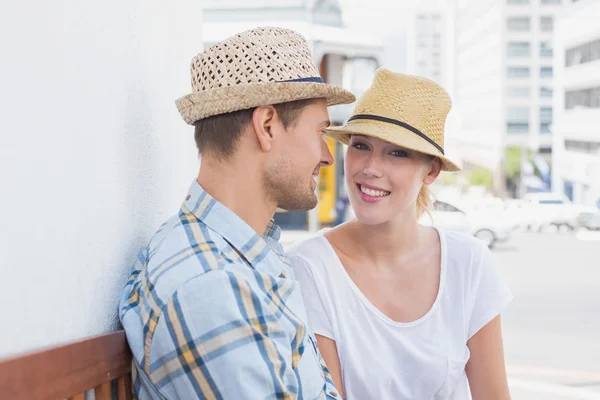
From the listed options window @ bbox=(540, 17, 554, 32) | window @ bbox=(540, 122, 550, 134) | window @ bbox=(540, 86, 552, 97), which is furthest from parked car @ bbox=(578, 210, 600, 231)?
window @ bbox=(540, 17, 554, 32)

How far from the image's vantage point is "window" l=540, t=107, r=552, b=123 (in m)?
61.6

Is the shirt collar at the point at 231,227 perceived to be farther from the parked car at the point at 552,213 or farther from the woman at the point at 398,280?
the parked car at the point at 552,213

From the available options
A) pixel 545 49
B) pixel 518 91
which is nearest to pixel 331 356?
pixel 518 91

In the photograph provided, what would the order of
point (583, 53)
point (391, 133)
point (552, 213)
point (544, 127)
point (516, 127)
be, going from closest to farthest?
point (391, 133)
point (552, 213)
point (583, 53)
point (544, 127)
point (516, 127)

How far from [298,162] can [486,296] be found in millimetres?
910

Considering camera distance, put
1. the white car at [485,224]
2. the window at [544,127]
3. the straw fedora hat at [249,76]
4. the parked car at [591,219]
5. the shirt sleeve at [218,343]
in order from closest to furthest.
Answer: the shirt sleeve at [218,343], the straw fedora hat at [249,76], the white car at [485,224], the parked car at [591,219], the window at [544,127]

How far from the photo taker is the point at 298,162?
157cm

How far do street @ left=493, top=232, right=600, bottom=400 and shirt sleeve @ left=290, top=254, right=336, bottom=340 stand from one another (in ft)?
11.6

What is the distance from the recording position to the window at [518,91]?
61.6 metres

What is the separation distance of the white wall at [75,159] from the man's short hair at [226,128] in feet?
0.61

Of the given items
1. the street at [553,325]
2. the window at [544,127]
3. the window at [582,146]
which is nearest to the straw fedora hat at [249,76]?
the street at [553,325]

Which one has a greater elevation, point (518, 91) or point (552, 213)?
point (518, 91)

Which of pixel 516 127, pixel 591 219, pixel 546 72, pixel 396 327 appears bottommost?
pixel 591 219

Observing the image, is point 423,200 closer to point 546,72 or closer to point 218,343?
point 218,343
